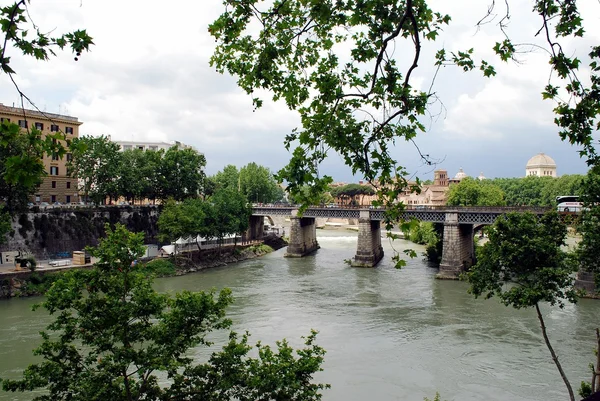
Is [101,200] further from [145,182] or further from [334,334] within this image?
[334,334]

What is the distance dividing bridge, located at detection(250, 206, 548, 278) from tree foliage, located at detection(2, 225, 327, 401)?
25.1 meters

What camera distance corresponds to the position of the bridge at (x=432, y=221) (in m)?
37.9

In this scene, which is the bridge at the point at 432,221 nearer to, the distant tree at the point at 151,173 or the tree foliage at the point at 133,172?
the tree foliage at the point at 133,172

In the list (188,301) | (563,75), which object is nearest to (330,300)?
(188,301)

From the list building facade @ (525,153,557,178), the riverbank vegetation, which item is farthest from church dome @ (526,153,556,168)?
the riverbank vegetation

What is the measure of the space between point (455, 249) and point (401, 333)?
17.5m

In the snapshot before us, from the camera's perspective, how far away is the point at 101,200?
46500mm

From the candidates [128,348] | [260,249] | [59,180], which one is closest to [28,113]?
[59,180]

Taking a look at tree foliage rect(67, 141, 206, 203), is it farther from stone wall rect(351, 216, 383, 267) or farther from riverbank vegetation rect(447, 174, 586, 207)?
riverbank vegetation rect(447, 174, 586, 207)

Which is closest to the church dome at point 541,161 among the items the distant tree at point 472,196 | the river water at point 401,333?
the distant tree at point 472,196

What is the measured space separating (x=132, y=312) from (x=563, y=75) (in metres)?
8.08

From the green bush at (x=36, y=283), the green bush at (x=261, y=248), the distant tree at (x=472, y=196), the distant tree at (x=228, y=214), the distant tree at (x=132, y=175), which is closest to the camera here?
the green bush at (x=36, y=283)

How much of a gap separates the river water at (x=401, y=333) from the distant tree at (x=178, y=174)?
18.2 m

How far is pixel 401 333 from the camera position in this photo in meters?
22.5
